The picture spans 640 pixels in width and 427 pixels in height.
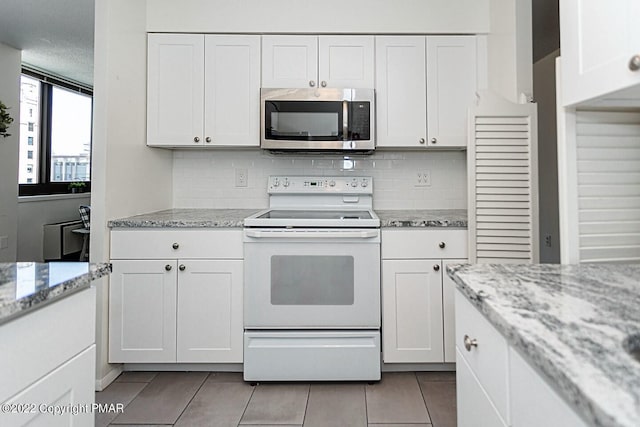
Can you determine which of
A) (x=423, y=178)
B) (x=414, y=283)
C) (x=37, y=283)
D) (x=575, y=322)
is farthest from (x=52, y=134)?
(x=575, y=322)

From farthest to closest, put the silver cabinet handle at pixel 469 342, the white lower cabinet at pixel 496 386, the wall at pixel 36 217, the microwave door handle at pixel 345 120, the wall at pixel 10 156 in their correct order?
1. the wall at pixel 36 217
2. the wall at pixel 10 156
3. the microwave door handle at pixel 345 120
4. the silver cabinet handle at pixel 469 342
5. the white lower cabinet at pixel 496 386

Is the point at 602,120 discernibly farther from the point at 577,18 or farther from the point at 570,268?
the point at 570,268

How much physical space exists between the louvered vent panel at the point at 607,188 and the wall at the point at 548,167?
2.99 m

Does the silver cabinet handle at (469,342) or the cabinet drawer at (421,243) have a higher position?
the cabinet drawer at (421,243)

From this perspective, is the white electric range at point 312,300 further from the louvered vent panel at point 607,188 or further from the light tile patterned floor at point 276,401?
the louvered vent panel at point 607,188

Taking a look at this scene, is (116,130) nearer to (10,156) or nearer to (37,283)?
(37,283)

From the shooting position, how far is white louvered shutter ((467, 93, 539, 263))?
2.14 m

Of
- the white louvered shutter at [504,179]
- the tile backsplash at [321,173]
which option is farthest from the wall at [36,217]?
the white louvered shutter at [504,179]

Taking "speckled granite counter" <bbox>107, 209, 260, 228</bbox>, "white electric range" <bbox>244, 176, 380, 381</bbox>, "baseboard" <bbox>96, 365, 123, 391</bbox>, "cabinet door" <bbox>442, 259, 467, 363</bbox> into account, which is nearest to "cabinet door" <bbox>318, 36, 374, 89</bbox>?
"white electric range" <bbox>244, 176, 380, 381</bbox>

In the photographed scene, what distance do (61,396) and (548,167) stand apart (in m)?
4.16

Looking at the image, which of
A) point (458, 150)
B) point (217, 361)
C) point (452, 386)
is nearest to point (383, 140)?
point (458, 150)

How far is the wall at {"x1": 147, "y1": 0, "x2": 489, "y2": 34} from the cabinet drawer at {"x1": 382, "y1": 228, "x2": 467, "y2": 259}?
1.32 meters

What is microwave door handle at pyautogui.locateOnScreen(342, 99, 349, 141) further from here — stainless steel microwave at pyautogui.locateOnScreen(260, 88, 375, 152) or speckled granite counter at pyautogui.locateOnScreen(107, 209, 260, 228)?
speckled granite counter at pyautogui.locateOnScreen(107, 209, 260, 228)

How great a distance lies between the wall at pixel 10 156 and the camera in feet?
12.9
